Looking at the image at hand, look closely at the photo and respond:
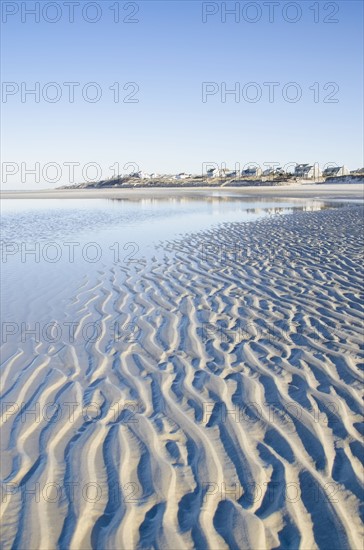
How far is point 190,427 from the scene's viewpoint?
155 inches

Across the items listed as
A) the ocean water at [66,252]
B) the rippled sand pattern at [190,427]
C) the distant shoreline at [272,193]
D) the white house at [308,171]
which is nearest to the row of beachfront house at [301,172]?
the white house at [308,171]

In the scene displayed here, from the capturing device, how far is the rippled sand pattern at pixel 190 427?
2.85m

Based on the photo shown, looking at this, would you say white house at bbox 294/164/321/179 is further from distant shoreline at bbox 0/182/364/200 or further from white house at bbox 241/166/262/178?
distant shoreline at bbox 0/182/364/200

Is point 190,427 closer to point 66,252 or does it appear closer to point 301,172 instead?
point 66,252

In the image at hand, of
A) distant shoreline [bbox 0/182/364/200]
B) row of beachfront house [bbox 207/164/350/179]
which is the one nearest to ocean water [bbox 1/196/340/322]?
distant shoreline [bbox 0/182/364/200]

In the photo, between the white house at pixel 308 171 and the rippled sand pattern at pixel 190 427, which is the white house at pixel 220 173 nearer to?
the white house at pixel 308 171

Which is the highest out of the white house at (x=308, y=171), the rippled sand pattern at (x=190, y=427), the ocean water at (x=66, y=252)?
the white house at (x=308, y=171)

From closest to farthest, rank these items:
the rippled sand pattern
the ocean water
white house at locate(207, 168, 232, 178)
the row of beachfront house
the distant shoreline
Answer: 1. the rippled sand pattern
2. the ocean water
3. the distant shoreline
4. the row of beachfront house
5. white house at locate(207, 168, 232, 178)

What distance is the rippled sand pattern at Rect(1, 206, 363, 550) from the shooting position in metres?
2.85

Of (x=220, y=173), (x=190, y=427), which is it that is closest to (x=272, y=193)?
(x=190, y=427)

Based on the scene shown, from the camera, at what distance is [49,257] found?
504 inches

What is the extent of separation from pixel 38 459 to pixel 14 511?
569 mm

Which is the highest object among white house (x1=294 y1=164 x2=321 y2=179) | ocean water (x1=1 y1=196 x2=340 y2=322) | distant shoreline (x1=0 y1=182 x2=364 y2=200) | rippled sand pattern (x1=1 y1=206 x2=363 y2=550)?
white house (x1=294 y1=164 x2=321 y2=179)

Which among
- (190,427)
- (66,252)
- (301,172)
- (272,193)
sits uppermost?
(301,172)
